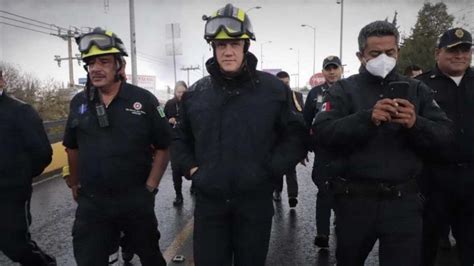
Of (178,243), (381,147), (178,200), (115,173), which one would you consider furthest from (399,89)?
(178,200)

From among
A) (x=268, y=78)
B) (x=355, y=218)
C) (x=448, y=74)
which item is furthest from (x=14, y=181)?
(x=448, y=74)

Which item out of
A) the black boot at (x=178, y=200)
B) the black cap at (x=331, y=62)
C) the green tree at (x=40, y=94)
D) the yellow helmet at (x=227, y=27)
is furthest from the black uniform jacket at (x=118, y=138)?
the green tree at (x=40, y=94)

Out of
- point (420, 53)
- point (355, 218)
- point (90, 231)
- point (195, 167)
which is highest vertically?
point (420, 53)

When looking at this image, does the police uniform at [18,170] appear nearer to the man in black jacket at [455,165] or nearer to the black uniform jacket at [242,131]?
the black uniform jacket at [242,131]

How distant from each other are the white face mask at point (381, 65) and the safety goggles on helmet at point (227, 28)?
2.48 ft

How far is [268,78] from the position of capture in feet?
8.83

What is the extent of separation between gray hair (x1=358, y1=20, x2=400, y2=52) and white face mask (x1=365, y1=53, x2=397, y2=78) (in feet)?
0.44

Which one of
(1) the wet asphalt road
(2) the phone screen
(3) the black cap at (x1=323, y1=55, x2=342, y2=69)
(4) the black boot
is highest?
(3) the black cap at (x1=323, y1=55, x2=342, y2=69)

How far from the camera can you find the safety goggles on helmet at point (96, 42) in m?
3.00

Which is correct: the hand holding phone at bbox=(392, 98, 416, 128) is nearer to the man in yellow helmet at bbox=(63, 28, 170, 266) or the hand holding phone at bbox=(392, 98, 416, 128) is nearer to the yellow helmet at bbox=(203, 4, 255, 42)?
the yellow helmet at bbox=(203, 4, 255, 42)

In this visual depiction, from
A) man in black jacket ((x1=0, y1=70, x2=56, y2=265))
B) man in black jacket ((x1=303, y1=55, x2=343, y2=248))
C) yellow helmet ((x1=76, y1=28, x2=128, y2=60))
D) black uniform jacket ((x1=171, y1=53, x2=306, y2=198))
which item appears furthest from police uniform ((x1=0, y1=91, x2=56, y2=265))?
man in black jacket ((x1=303, y1=55, x2=343, y2=248))

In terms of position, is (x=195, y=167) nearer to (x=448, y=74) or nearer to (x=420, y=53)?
(x=448, y=74)

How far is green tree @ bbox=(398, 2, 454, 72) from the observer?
2831 cm

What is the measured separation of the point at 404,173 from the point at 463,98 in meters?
1.16
